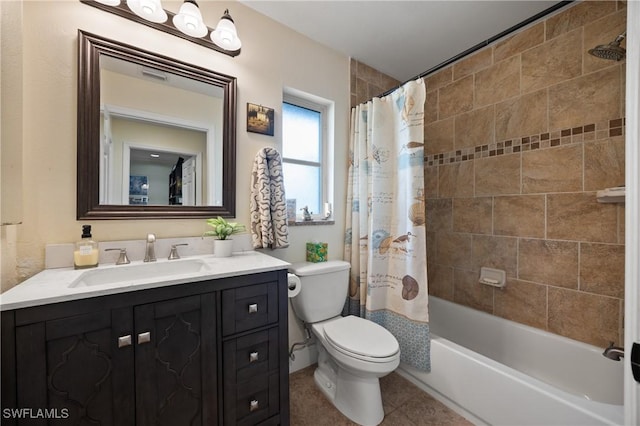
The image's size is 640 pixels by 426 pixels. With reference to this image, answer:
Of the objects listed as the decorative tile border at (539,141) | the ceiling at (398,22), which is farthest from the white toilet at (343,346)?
the ceiling at (398,22)

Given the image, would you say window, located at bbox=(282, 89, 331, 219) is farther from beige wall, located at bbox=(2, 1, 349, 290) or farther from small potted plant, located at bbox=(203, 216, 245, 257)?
small potted plant, located at bbox=(203, 216, 245, 257)

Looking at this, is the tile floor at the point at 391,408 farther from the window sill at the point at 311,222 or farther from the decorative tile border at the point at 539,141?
the decorative tile border at the point at 539,141

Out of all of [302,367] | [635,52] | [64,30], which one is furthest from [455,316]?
[64,30]

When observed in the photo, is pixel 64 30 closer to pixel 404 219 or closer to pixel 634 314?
pixel 404 219

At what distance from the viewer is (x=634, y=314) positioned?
571mm

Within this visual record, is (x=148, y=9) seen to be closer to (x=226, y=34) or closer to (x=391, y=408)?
(x=226, y=34)

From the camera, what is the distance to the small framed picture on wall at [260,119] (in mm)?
1616

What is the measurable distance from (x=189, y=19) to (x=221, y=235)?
3.79 feet

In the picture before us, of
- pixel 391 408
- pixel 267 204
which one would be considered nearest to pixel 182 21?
pixel 267 204

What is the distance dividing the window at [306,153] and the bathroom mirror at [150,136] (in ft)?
1.55

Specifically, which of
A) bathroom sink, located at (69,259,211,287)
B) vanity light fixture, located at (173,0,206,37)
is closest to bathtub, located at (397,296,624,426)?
bathroom sink, located at (69,259,211,287)

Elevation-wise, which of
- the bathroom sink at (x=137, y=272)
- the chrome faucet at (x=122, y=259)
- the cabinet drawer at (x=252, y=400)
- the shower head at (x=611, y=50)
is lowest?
the cabinet drawer at (x=252, y=400)

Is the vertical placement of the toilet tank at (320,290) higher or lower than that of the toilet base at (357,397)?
higher

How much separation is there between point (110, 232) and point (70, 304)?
0.52m
